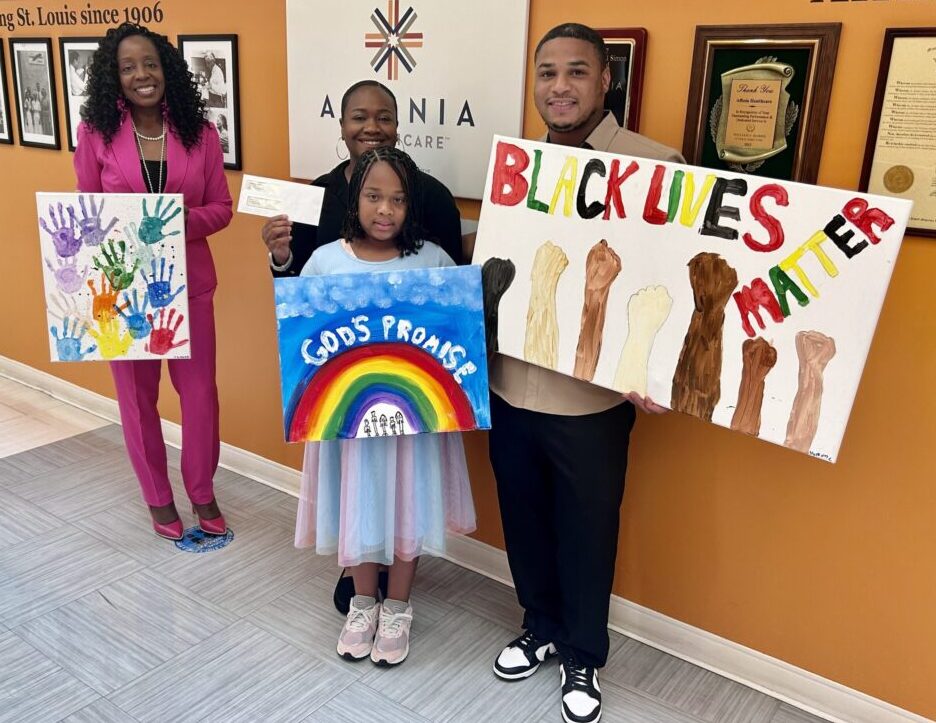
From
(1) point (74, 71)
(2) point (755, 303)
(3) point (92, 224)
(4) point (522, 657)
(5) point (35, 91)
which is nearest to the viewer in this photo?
(2) point (755, 303)

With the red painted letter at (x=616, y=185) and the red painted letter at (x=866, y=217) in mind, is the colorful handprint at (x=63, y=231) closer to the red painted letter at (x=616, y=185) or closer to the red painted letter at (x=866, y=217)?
the red painted letter at (x=616, y=185)

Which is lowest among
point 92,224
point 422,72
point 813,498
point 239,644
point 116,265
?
point 239,644

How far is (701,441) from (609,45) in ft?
3.43

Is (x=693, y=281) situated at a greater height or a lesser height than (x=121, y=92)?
lesser

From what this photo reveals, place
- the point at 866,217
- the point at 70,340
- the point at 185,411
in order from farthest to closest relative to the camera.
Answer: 1. the point at 185,411
2. the point at 70,340
3. the point at 866,217

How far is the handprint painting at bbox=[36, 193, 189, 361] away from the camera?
7.32 feet

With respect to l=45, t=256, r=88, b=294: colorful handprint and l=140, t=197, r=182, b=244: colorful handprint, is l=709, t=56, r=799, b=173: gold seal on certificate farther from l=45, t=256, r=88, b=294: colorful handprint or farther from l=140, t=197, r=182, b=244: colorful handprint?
l=45, t=256, r=88, b=294: colorful handprint

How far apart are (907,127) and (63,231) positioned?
86.1 inches

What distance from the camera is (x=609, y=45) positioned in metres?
1.94

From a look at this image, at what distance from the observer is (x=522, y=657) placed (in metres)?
2.10

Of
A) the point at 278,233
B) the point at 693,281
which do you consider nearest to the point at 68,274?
the point at 278,233

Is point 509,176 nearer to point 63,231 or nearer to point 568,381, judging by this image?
→ point 568,381

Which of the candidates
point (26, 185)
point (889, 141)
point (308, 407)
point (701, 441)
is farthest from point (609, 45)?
point (26, 185)

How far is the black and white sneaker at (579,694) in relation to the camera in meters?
1.92
